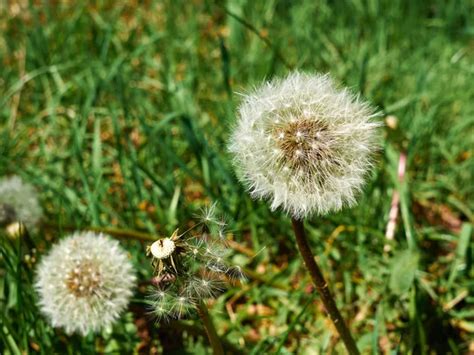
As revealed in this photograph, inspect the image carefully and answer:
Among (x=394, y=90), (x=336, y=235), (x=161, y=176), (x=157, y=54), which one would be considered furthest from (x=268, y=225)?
(x=157, y=54)

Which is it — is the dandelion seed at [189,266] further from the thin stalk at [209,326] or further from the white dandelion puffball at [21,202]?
the white dandelion puffball at [21,202]

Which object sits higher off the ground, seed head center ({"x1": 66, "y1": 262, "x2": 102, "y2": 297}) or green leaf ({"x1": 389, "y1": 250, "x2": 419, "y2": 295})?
seed head center ({"x1": 66, "y1": 262, "x2": 102, "y2": 297})

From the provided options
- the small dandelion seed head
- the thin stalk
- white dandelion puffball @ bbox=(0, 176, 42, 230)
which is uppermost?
white dandelion puffball @ bbox=(0, 176, 42, 230)

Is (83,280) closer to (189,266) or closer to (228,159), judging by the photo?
(189,266)

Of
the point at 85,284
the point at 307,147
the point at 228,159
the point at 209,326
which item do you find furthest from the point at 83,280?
the point at 228,159

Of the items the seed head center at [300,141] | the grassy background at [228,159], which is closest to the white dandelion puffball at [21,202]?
the grassy background at [228,159]

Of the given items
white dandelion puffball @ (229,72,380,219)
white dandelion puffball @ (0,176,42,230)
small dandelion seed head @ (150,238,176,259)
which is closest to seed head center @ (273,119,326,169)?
white dandelion puffball @ (229,72,380,219)

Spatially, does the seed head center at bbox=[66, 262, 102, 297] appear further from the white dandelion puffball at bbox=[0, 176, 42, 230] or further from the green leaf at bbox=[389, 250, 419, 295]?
the green leaf at bbox=[389, 250, 419, 295]
